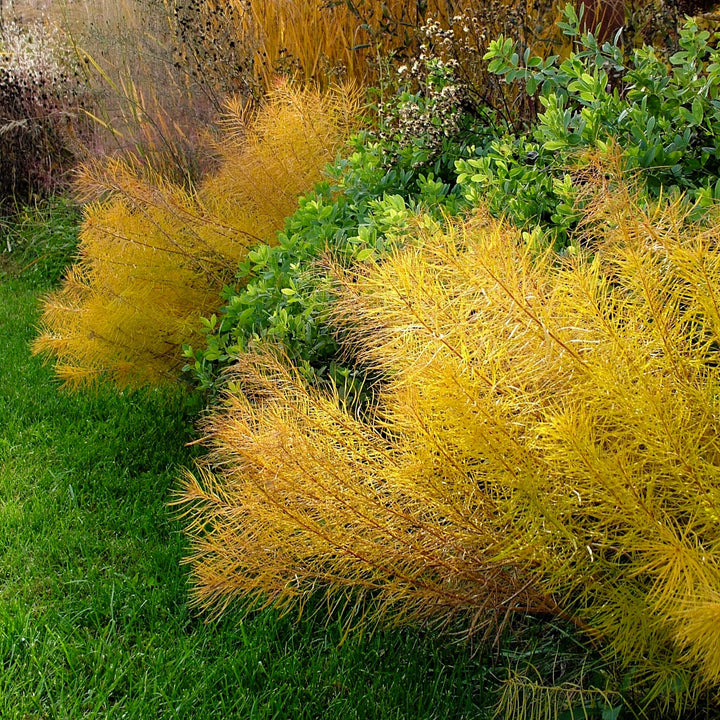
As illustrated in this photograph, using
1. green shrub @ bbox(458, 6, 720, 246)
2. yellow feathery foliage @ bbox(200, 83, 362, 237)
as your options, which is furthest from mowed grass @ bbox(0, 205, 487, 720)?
green shrub @ bbox(458, 6, 720, 246)

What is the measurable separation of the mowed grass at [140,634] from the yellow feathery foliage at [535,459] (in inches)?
11.4

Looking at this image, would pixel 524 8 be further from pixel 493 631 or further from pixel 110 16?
pixel 110 16

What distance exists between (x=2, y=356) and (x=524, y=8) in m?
3.28

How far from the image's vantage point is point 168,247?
346cm

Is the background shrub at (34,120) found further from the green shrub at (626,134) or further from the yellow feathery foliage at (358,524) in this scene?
the yellow feathery foliage at (358,524)

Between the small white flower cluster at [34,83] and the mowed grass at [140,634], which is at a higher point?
the small white flower cluster at [34,83]

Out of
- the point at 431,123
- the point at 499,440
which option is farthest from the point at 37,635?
the point at 431,123

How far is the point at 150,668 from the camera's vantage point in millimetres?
2166

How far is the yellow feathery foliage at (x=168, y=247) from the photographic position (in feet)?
11.2

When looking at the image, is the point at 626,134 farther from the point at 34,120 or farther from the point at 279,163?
the point at 34,120

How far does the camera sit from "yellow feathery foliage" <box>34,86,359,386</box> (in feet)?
11.2

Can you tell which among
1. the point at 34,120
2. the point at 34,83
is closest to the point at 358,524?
the point at 34,120

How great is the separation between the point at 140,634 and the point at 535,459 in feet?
4.39

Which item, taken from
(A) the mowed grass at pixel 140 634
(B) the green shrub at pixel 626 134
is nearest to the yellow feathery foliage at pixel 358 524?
(A) the mowed grass at pixel 140 634
